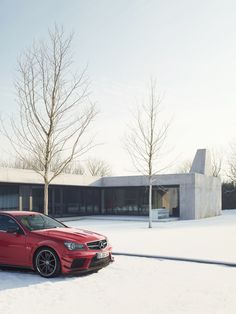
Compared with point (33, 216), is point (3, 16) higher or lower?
higher

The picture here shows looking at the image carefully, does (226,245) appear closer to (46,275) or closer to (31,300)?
(46,275)

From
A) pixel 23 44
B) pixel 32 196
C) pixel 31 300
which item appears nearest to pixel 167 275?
pixel 31 300

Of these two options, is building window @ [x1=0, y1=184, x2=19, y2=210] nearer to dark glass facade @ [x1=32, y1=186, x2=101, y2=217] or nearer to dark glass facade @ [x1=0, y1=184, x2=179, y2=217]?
dark glass facade @ [x1=0, y1=184, x2=179, y2=217]

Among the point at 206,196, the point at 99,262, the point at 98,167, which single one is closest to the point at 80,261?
the point at 99,262

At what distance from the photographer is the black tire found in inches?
341

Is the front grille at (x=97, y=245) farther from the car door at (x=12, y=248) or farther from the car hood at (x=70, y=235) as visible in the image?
the car door at (x=12, y=248)

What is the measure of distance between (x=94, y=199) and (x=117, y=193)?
7.02 feet

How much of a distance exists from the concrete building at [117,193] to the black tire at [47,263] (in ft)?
54.3

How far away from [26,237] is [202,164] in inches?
955

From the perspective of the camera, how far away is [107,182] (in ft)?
108

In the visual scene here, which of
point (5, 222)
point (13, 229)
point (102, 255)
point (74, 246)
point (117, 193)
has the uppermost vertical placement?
point (5, 222)

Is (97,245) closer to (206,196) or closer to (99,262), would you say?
(99,262)

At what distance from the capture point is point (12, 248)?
9172 mm

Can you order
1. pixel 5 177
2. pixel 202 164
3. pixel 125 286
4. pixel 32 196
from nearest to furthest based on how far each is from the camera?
1. pixel 125 286
2. pixel 5 177
3. pixel 32 196
4. pixel 202 164
